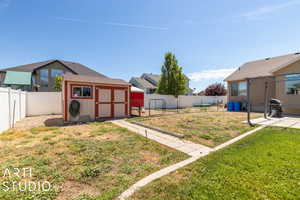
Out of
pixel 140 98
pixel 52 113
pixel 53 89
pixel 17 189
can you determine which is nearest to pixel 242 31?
pixel 140 98

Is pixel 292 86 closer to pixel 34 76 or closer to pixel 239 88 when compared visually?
pixel 239 88

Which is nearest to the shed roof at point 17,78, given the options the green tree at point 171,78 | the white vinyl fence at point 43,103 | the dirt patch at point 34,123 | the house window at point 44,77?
the house window at point 44,77

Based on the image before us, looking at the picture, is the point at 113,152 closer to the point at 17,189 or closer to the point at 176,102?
the point at 17,189

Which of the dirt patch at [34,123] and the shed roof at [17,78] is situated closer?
the dirt patch at [34,123]

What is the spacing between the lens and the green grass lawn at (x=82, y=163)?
2.01 m

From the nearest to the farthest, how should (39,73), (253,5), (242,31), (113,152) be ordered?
(113,152) → (253,5) → (242,31) → (39,73)

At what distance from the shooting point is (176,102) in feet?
59.6

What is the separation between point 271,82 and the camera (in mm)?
11227

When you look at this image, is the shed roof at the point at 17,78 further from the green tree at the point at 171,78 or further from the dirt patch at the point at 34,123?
the green tree at the point at 171,78

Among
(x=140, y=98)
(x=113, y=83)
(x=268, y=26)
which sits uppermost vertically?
(x=268, y=26)

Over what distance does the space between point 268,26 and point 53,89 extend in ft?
85.6

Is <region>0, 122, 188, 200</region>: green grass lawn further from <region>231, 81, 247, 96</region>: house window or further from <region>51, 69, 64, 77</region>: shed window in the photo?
<region>51, 69, 64, 77</region>: shed window

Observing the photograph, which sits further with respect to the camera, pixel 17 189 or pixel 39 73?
pixel 39 73

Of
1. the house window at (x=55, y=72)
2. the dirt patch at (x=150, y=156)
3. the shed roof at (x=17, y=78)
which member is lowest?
the dirt patch at (x=150, y=156)
